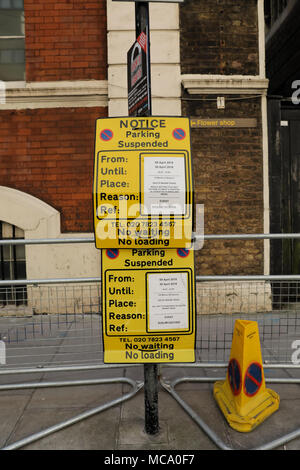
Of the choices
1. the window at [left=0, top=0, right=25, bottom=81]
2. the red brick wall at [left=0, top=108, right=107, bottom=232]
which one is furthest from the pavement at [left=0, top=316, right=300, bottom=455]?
the window at [left=0, top=0, right=25, bottom=81]

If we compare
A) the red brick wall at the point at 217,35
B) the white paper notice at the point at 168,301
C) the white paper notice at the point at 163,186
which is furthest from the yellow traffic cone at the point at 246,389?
the red brick wall at the point at 217,35

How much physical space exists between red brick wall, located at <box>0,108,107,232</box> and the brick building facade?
17 mm

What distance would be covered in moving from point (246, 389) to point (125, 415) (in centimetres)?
103

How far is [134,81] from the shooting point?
2.41 meters

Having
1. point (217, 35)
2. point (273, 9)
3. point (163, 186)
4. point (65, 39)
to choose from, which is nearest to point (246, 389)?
point (163, 186)

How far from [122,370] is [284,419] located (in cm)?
171

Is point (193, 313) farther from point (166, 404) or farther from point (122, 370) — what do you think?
point (122, 370)

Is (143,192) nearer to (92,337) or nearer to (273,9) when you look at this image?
(92,337)

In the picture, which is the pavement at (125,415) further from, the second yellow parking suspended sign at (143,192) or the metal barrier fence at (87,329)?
the second yellow parking suspended sign at (143,192)

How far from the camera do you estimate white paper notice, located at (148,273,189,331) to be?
2.46 m

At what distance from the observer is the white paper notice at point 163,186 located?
2324 mm

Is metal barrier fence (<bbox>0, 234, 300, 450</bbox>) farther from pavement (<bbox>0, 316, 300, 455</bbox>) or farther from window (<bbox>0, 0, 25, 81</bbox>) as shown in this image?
window (<bbox>0, 0, 25, 81</bbox>)

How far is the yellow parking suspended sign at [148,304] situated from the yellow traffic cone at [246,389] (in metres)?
0.56

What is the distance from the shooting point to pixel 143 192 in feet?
7.63
